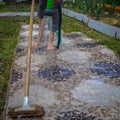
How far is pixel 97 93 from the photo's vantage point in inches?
148

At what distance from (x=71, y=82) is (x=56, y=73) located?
41 cm

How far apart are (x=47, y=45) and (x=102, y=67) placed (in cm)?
161

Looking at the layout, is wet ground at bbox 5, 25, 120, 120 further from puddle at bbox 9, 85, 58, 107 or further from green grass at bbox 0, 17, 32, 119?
green grass at bbox 0, 17, 32, 119

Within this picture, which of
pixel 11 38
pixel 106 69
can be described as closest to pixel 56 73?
pixel 106 69

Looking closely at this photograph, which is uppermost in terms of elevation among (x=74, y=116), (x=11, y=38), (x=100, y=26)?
(x=100, y=26)

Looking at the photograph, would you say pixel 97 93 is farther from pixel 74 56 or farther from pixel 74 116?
pixel 74 56

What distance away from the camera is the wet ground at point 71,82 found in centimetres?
332

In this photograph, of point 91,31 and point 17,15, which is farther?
point 17,15

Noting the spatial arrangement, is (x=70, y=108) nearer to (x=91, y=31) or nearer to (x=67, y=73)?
(x=67, y=73)

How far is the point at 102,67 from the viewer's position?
15.4 feet

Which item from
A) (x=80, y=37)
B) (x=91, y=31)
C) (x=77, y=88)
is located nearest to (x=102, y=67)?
(x=77, y=88)

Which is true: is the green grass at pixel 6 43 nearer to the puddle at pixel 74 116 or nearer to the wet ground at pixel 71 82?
the wet ground at pixel 71 82

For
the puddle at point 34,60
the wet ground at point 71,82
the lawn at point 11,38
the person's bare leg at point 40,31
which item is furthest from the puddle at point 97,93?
the person's bare leg at point 40,31

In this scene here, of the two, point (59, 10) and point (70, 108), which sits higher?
point (59, 10)
